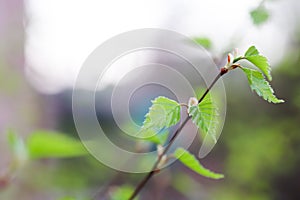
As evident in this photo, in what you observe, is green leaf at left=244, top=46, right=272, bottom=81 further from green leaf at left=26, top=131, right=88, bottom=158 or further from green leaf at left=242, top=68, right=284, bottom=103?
green leaf at left=26, top=131, right=88, bottom=158

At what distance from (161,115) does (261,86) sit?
0.22ft

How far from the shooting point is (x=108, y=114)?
1.19 metres

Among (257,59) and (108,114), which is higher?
(257,59)

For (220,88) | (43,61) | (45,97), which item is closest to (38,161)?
(43,61)

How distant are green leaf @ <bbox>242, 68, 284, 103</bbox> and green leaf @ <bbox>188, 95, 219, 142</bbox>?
0.10 ft


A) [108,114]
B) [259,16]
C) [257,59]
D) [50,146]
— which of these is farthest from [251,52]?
[108,114]

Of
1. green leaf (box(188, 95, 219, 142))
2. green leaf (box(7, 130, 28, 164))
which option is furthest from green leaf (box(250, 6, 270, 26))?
green leaf (box(7, 130, 28, 164))

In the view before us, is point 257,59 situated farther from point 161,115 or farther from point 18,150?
point 18,150

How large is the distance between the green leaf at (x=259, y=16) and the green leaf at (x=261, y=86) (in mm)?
168

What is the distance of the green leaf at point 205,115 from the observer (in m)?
0.26

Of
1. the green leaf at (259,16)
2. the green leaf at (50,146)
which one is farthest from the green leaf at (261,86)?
the green leaf at (50,146)

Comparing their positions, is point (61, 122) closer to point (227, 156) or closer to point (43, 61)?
point (43, 61)

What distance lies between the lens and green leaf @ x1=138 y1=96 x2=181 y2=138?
26 centimetres

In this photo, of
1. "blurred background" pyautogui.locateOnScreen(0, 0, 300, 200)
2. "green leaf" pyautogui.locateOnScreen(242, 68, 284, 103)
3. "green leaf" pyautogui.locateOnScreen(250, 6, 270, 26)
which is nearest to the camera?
"green leaf" pyautogui.locateOnScreen(242, 68, 284, 103)
